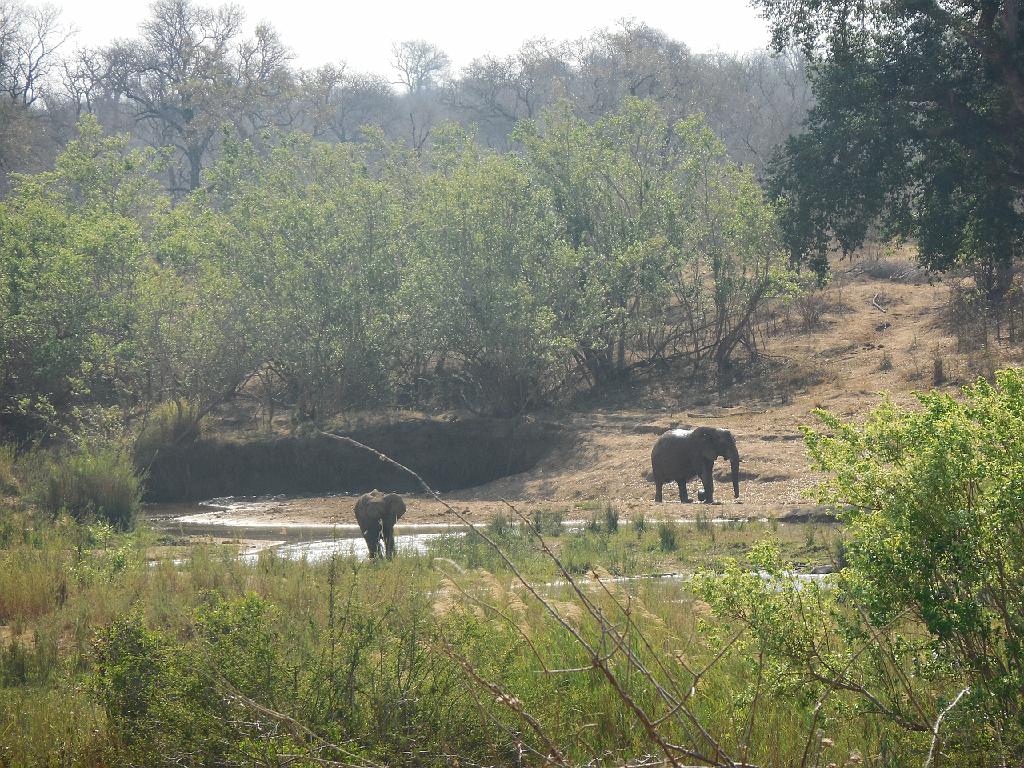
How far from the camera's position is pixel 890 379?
2480 centimetres

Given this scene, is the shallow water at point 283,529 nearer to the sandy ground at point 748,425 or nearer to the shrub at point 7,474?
the sandy ground at point 748,425

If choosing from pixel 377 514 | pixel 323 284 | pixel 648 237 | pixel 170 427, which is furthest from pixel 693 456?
pixel 170 427

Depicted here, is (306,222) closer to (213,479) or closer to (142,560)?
(213,479)

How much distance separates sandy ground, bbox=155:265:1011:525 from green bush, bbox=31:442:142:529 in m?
3.41

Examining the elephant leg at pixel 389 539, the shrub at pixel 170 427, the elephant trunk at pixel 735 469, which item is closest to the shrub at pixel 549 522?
the elephant leg at pixel 389 539

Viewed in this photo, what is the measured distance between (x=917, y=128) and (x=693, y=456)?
6390mm

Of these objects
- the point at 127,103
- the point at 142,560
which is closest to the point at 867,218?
the point at 142,560

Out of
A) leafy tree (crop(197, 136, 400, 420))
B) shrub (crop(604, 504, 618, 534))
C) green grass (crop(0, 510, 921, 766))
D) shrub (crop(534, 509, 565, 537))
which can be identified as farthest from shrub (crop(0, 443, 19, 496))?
green grass (crop(0, 510, 921, 766))

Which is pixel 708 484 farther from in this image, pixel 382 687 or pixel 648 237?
pixel 382 687

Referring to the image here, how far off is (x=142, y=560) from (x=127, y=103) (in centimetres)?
5698

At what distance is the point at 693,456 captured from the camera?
19.1 metres

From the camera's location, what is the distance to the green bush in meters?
18.7

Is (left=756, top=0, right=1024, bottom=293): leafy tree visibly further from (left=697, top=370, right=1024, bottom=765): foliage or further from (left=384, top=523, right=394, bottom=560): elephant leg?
(left=697, top=370, right=1024, bottom=765): foliage

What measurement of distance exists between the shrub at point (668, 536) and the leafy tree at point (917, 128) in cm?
702
